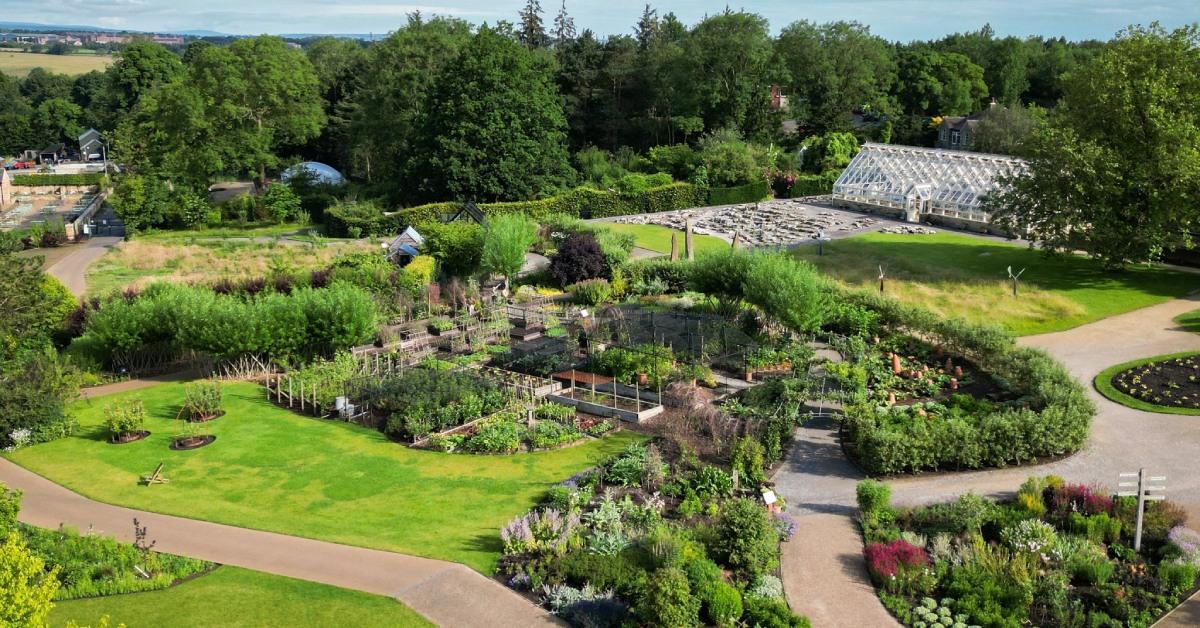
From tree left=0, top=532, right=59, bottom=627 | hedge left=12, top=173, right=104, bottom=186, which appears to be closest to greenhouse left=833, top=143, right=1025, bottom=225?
tree left=0, top=532, right=59, bottom=627

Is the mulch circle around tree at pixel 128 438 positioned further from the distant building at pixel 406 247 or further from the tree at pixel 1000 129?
the tree at pixel 1000 129

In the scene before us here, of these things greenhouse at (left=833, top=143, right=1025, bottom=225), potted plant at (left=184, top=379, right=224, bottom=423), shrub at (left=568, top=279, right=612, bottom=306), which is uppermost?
greenhouse at (left=833, top=143, right=1025, bottom=225)

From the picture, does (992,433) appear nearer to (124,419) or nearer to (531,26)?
(124,419)

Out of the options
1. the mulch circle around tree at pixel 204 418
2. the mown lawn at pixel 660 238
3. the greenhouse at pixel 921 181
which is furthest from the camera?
the greenhouse at pixel 921 181

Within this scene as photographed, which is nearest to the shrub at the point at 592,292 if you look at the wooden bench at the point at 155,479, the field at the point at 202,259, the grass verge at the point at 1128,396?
the field at the point at 202,259

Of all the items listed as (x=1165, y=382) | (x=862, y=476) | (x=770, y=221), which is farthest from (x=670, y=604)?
(x=770, y=221)

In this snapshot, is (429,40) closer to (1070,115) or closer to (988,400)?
(1070,115)

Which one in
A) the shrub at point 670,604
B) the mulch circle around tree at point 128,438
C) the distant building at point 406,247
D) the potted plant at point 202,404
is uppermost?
the distant building at point 406,247

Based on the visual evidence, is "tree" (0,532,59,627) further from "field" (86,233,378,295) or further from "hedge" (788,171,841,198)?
"hedge" (788,171,841,198)

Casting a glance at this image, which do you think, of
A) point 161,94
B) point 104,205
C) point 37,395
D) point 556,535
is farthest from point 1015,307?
point 104,205
